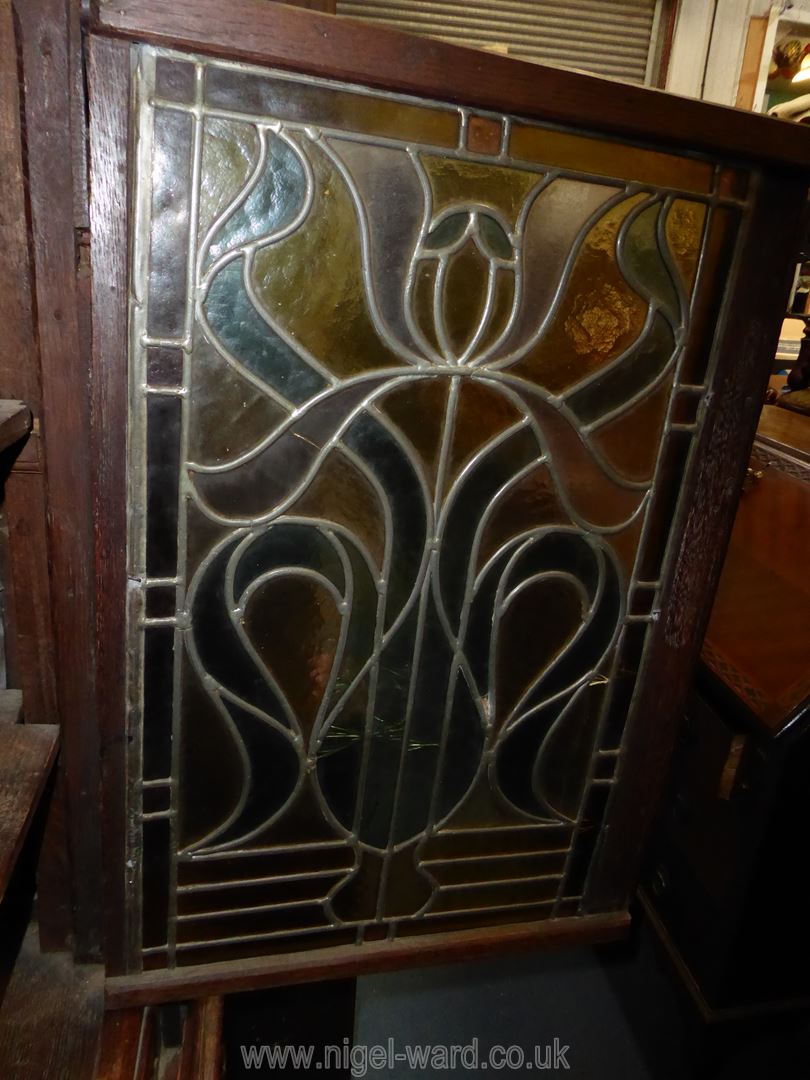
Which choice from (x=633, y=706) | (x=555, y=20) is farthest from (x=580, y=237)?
(x=555, y=20)

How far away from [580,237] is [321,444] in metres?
0.32

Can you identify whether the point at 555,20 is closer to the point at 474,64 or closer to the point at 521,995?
the point at 474,64

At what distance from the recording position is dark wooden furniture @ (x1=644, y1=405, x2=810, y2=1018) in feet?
3.45

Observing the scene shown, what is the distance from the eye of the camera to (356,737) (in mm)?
836

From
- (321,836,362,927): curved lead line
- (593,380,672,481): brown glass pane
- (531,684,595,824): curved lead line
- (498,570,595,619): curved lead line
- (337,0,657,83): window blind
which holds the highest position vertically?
(337,0,657,83): window blind

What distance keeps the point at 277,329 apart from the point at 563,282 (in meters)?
0.29

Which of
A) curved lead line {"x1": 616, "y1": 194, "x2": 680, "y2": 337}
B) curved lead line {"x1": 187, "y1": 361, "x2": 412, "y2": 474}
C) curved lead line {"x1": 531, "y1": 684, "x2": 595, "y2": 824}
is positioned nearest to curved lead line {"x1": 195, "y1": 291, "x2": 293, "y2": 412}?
curved lead line {"x1": 187, "y1": 361, "x2": 412, "y2": 474}

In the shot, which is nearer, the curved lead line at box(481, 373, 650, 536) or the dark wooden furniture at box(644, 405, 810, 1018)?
the curved lead line at box(481, 373, 650, 536)

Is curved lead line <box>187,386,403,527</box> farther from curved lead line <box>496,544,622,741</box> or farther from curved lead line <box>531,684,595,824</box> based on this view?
curved lead line <box>531,684,595,824</box>

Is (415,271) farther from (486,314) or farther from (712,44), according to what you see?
(712,44)

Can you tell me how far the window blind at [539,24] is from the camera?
1416 millimetres

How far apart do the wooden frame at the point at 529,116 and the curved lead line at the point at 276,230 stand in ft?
0.19

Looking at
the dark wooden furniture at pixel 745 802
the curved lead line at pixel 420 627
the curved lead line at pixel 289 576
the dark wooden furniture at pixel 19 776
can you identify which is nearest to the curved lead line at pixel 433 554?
the curved lead line at pixel 420 627

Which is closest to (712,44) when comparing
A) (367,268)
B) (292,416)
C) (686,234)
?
(686,234)
